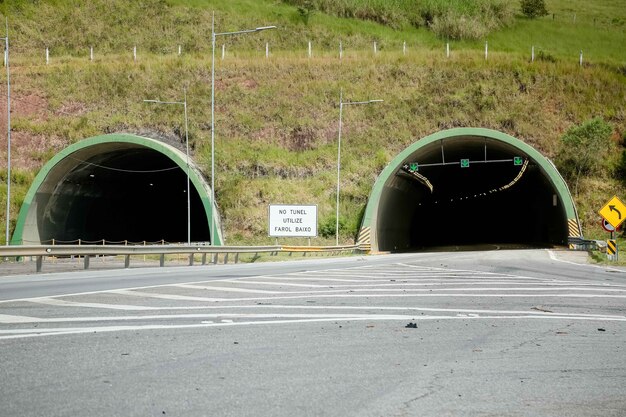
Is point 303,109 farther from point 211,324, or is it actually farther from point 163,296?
point 211,324

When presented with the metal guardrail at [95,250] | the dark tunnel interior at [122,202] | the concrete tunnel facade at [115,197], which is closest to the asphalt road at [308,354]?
the metal guardrail at [95,250]

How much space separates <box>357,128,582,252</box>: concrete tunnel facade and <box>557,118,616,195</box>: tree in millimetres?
2515

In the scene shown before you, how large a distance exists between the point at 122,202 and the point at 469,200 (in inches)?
1262

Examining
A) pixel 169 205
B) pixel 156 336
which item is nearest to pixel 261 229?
pixel 169 205

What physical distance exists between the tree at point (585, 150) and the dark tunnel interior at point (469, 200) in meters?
2.51

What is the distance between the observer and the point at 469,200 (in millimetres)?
74125

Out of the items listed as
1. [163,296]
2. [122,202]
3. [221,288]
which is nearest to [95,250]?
[221,288]

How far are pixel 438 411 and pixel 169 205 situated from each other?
5747cm

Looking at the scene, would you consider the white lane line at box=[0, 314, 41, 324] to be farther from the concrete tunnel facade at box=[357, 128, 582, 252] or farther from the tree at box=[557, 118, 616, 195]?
the tree at box=[557, 118, 616, 195]

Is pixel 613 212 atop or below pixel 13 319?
atop

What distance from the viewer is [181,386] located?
20.7 feet

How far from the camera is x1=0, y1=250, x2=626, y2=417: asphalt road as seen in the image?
5906 millimetres

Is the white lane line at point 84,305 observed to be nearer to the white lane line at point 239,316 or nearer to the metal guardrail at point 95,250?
the white lane line at point 239,316

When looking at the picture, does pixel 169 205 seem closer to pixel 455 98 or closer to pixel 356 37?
pixel 455 98
